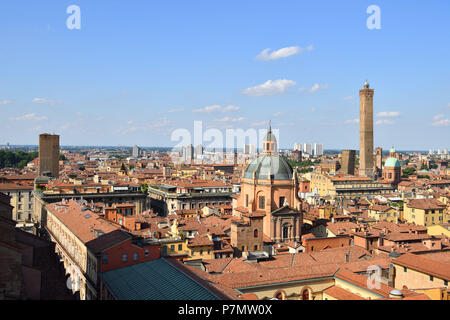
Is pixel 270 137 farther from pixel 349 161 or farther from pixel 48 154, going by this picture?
pixel 349 161

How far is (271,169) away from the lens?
45.1 metres

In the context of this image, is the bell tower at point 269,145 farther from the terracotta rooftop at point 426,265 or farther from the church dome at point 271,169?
the terracotta rooftop at point 426,265

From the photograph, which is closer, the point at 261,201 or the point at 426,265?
the point at 426,265

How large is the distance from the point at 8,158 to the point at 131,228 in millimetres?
133918

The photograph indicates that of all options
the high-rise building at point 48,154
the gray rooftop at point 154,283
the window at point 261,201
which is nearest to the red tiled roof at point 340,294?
the gray rooftop at point 154,283

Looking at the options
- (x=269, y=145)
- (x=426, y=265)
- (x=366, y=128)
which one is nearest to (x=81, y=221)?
(x=269, y=145)

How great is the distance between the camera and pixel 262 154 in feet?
159

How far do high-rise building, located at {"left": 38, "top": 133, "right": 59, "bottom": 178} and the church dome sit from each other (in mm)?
63611

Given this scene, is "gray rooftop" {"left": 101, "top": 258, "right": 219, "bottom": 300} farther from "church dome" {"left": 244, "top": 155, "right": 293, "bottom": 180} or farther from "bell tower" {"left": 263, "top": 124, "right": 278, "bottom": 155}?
"bell tower" {"left": 263, "top": 124, "right": 278, "bottom": 155}

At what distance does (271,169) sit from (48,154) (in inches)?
2633

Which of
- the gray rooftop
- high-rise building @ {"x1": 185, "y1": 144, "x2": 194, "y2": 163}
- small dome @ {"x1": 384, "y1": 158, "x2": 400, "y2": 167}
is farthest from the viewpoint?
high-rise building @ {"x1": 185, "y1": 144, "x2": 194, "y2": 163}

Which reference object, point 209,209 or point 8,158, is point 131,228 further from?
point 8,158

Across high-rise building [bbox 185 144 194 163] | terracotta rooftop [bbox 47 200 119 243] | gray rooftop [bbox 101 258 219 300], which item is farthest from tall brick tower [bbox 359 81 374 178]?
gray rooftop [bbox 101 258 219 300]

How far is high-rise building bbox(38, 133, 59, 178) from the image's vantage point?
3745 inches
